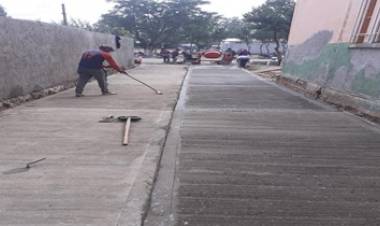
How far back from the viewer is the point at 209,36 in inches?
2076

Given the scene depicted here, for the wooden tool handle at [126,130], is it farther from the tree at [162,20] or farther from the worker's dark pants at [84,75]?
the tree at [162,20]

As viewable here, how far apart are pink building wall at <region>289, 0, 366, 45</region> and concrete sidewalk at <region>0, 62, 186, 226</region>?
4.66 m

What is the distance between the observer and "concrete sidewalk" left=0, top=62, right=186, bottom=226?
3.47 metres

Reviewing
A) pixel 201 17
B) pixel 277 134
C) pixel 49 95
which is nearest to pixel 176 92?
pixel 49 95

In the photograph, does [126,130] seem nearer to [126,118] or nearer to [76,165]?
[126,118]

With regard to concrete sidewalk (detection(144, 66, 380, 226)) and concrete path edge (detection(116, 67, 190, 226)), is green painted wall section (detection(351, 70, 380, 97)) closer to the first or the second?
concrete sidewalk (detection(144, 66, 380, 226))

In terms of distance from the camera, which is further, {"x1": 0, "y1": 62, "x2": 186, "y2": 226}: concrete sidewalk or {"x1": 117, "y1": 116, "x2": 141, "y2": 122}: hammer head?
{"x1": 117, "y1": 116, "x2": 141, "y2": 122}: hammer head

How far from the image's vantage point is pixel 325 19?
11.5 m

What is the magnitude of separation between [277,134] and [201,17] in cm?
4651

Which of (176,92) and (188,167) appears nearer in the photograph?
(188,167)

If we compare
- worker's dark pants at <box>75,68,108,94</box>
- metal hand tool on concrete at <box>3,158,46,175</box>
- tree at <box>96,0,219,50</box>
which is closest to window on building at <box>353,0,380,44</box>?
worker's dark pants at <box>75,68,108,94</box>

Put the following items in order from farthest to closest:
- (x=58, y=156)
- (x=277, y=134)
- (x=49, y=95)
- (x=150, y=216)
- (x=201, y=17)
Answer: (x=201, y=17), (x=49, y=95), (x=277, y=134), (x=58, y=156), (x=150, y=216)

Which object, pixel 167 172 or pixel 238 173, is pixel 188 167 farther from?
pixel 238 173

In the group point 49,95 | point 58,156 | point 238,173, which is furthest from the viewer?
point 49,95
